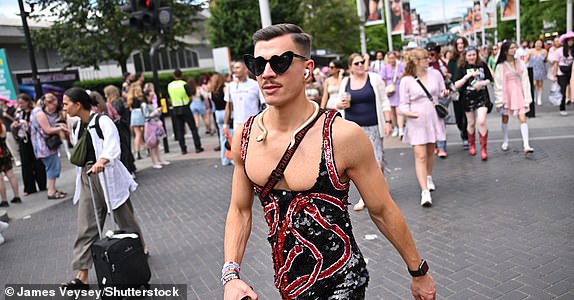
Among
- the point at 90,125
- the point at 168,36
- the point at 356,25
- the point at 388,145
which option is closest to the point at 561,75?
the point at 388,145

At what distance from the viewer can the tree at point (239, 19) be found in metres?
28.8

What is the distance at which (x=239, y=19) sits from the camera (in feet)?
95.6

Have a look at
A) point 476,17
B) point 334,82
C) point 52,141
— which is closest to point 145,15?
point 52,141

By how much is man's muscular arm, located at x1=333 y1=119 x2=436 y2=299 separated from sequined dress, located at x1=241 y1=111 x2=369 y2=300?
49 mm

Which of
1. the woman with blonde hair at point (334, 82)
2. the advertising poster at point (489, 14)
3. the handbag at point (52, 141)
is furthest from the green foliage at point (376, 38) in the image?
the handbag at point (52, 141)

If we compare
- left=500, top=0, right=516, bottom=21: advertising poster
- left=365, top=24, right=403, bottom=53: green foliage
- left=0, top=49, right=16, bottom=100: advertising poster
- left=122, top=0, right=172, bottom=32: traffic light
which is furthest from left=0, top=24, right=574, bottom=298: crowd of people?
left=365, top=24, right=403, bottom=53: green foliage

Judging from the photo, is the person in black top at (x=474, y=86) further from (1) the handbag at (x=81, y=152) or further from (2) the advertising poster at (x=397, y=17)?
(2) the advertising poster at (x=397, y=17)

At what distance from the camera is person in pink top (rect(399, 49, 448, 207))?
621 centimetres

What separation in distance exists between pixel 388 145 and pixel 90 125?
6953mm

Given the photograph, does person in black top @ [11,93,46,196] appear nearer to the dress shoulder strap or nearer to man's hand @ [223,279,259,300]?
the dress shoulder strap

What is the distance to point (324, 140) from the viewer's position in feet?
6.57

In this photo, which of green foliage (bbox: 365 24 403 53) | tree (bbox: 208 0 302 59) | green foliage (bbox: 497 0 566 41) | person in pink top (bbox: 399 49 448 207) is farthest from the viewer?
green foliage (bbox: 365 24 403 53)

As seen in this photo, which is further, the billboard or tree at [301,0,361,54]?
tree at [301,0,361,54]

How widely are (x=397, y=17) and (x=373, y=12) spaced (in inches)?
111
